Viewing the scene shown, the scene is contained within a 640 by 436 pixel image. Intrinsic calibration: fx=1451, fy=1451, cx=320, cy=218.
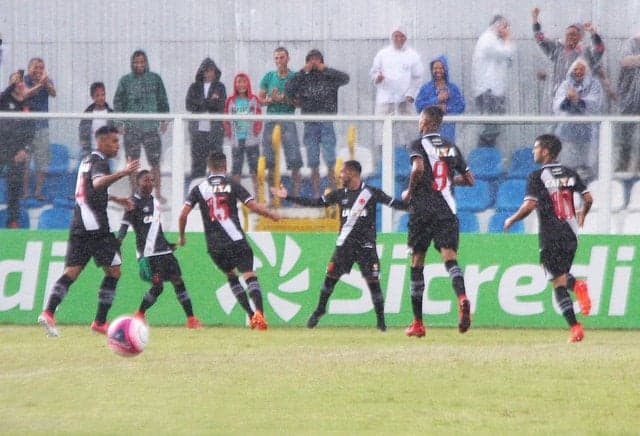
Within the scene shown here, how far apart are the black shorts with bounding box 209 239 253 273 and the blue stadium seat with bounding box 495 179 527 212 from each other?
9.87ft

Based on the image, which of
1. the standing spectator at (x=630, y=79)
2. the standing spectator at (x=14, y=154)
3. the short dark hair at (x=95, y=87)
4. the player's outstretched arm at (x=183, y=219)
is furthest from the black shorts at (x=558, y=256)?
the short dark hair at (x=95, y=87)

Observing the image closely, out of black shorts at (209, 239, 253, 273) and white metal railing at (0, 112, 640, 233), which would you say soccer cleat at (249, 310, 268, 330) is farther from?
white metal railing at (0, 112, 640, 233)

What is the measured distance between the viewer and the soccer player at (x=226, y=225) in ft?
48.8

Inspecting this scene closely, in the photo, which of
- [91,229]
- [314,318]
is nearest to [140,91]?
[91,229]

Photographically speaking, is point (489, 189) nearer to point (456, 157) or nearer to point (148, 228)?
point (456, 157)

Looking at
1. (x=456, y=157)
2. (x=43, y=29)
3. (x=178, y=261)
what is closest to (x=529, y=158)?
(x=456, y=157)

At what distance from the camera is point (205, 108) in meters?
17.5

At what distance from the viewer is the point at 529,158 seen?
53.3 ft

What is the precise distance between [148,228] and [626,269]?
5.28 meters

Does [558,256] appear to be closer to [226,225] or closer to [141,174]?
[226,225]

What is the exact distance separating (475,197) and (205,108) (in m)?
3.58

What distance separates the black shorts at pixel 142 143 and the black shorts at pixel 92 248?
234 centimetres

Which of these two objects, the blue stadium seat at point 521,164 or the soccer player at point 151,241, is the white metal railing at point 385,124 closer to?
the blue stadium seat at point 521,164

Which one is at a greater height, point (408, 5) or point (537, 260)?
point (408, 5)
